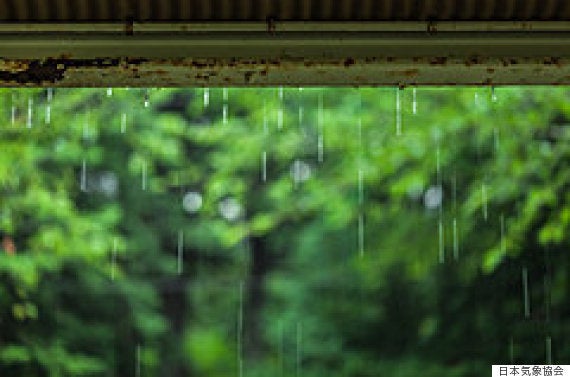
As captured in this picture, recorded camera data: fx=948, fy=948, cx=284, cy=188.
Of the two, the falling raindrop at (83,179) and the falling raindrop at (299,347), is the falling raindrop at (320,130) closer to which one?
the falling raindrop at (299,347)

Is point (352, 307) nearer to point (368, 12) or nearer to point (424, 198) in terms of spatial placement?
point (424, 198)

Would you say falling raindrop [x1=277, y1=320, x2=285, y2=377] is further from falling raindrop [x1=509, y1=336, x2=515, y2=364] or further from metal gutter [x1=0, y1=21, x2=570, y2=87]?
metal gutter [x1=0, y1=21, x2=570, y2=87]

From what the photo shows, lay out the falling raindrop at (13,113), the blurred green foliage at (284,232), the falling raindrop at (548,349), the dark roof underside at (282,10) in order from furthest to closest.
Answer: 1. the falling raindrop at (548,349)
2. the blurred green foliage at (284,232)
3. the falling raindrop at (13,113)
4. the dark roof underside at (282,10)

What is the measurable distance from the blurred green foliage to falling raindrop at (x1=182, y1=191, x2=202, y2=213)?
26 millimetres

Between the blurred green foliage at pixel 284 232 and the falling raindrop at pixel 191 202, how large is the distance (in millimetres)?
26

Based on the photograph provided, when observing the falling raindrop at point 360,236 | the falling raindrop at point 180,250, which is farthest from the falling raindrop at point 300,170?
the falling raindrop at point 180,250

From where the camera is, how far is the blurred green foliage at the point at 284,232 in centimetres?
416

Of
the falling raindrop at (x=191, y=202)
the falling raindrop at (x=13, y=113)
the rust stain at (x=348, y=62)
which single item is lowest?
the falling raindrop at (x=191, y=202)

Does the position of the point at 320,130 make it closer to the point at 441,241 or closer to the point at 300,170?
the point at 441,241

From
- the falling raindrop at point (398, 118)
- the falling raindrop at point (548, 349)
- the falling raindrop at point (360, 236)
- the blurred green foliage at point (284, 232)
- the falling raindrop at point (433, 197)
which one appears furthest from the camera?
the falling raindrop at point (360, 236)

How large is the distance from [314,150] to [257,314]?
1643mm

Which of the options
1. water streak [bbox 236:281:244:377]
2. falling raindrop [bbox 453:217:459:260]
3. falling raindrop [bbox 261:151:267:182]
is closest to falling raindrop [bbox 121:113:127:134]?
falling raindrop [bbox 261:151:267:182]

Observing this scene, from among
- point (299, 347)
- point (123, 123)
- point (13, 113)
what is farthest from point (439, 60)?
point (299, 347)

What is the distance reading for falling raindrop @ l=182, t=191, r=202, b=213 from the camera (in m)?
7.60
